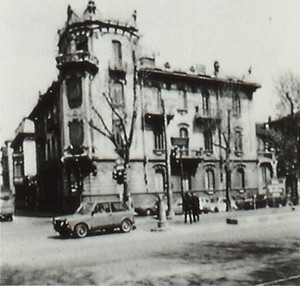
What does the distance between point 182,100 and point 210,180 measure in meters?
6.94

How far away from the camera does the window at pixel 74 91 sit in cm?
3060

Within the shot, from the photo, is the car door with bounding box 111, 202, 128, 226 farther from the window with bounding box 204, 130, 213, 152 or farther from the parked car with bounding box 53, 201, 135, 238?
the window with bounding box 204, 130, 213, 152

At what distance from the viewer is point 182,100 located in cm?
3431

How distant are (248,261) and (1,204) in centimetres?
2281

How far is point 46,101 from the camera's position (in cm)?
3706

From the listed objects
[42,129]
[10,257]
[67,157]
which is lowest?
[10,257]

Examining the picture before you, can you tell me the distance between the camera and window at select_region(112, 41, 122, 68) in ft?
102

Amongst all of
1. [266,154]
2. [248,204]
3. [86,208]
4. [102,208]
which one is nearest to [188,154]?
[248,204]

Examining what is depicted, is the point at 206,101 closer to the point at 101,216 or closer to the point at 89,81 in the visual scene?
the point at 89,81

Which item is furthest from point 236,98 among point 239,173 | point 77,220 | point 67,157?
point 77,220

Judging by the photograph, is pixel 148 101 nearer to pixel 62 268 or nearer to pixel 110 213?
pixel 110 213

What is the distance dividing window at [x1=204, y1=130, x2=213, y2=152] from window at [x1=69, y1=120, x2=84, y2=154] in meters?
10.6

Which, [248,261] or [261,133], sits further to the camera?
[261,133]

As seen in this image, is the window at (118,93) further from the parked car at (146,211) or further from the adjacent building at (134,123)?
the parked car at (146,211)
